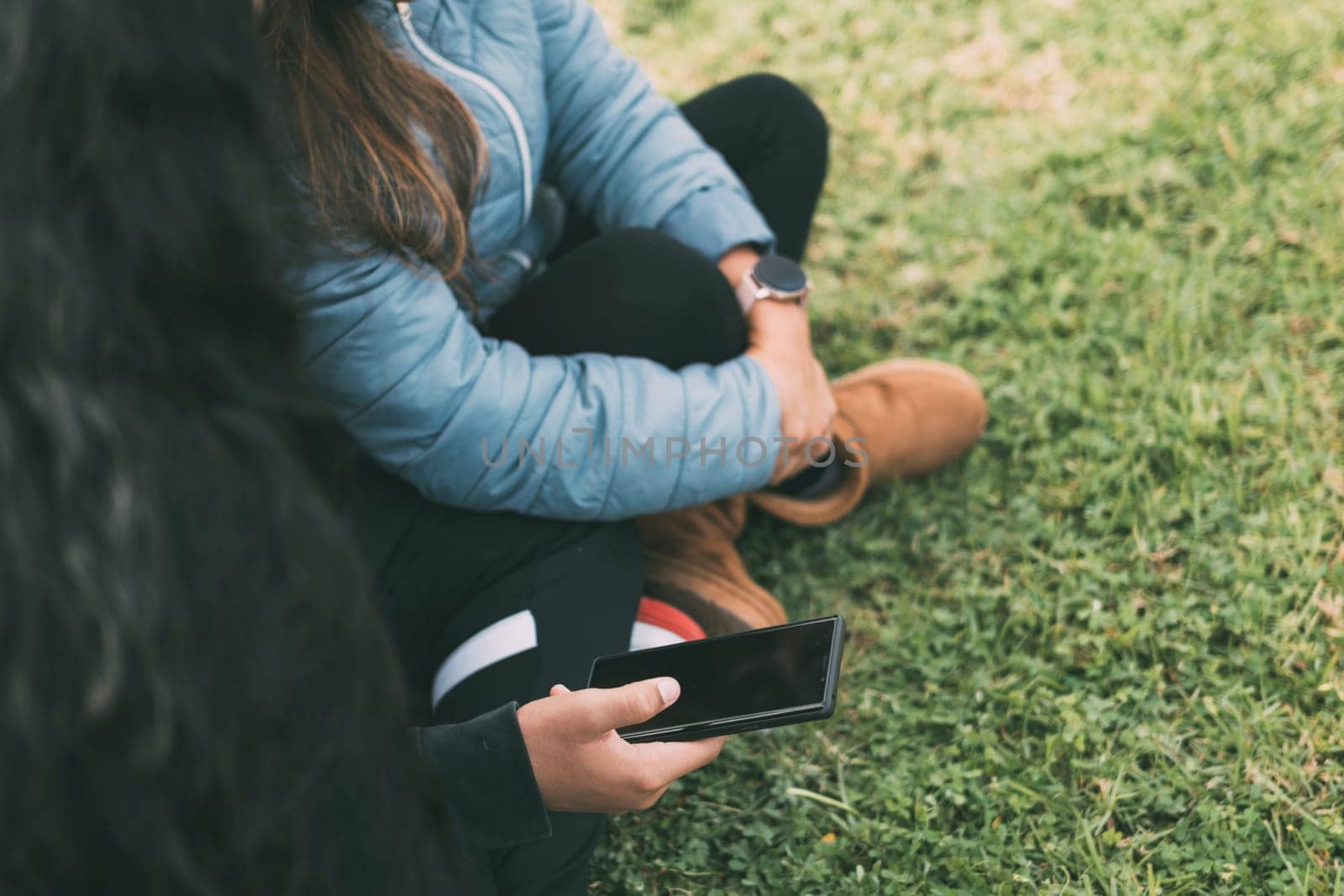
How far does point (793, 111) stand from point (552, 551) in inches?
38.8

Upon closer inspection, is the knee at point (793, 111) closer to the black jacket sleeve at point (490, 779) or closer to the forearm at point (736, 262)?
the forearm at point (736, 262)

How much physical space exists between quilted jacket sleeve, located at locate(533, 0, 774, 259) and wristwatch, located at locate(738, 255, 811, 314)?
6 centimetres

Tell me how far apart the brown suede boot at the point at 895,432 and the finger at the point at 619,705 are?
0.75 metres

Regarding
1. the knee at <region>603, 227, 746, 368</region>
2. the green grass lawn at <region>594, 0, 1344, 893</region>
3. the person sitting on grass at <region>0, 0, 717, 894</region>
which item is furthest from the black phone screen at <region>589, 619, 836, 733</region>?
the person sitting on grass at <region>0, 0, 717, 894</region>

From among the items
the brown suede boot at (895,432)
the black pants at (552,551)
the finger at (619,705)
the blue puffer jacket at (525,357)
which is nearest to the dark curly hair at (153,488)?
the finger at (619,705)

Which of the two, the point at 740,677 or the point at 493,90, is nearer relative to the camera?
the point at 740,677

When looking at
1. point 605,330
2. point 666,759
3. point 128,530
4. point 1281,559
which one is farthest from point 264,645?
point 1281,559

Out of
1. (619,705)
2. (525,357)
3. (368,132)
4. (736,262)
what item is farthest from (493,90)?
(619,705)

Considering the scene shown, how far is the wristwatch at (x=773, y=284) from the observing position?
68.6 inches

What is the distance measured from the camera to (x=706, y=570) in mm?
1705

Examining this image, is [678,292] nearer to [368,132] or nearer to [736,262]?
[736,262]

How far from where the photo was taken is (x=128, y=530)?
57cm

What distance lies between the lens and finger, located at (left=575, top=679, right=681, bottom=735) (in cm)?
112

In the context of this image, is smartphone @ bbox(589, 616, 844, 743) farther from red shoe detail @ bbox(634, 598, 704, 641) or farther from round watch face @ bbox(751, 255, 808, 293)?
round watch face @ bbox(751, 255, 808, 293)
